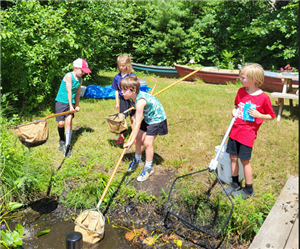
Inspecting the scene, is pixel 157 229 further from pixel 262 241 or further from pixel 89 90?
pixel 89 90

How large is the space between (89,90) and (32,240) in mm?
5463

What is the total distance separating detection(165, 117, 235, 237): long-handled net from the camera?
2.93 meters

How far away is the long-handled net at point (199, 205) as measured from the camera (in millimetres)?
2933

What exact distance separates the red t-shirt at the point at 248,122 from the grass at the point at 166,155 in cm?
73

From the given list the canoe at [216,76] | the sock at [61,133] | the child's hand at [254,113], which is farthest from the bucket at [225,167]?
the canoe at [216,76]

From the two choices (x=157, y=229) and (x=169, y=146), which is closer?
(x=157, y=229)

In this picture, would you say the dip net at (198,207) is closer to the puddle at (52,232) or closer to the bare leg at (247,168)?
the bare leg at (247,168)

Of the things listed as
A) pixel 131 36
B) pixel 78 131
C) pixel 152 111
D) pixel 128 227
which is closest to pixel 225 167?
pixel 152 111

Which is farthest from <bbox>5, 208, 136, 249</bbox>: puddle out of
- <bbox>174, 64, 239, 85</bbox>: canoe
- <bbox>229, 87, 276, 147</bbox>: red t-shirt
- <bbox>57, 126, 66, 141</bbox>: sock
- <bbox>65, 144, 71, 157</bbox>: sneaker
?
<bbox>174, 64, 239, 85</bbox>: canoe

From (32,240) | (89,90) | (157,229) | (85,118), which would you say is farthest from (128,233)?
(89,90)

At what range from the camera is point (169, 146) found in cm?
462

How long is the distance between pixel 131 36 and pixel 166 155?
1229 cm

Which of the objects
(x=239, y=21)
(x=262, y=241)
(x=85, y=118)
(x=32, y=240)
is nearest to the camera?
(x=262, y=241)

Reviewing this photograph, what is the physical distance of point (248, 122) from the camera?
10.1 feet
